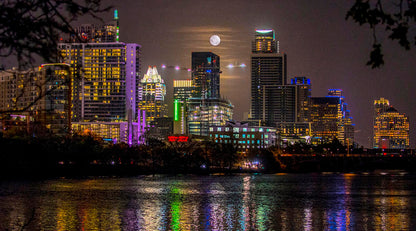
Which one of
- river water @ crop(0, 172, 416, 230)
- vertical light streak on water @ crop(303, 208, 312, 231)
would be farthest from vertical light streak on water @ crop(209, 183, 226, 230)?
vertical light streak on water @ crop(303, 208, 312, 231)

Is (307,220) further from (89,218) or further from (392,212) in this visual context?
(89,218)

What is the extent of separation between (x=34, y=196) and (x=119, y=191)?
16.5m

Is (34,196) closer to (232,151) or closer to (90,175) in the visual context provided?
(90,175)

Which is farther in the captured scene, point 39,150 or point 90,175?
point 90,175

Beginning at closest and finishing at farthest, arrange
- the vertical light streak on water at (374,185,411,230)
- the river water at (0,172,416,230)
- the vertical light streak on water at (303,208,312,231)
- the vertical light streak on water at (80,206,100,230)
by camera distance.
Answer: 1. the vertical light streak on water at (80,206,100,230)
2. the vertical light streak on water at (303,208,312,231)
3. the river water at (0,172,416,230)
4. the vertical light streak on water at (374,185,411,230)

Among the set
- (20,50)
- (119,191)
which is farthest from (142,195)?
(20,50)

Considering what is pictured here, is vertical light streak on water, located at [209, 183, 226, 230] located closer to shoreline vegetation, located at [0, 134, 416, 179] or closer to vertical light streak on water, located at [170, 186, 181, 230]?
vertical light streak on water, located at [170, 186, 181, 230]

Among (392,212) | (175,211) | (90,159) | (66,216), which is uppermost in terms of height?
(90,159)

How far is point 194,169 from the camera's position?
179 meters

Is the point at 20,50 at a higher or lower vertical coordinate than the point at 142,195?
higher

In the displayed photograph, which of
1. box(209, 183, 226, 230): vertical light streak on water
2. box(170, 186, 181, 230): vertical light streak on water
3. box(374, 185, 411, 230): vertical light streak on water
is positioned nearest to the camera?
box(170, 186, 181, 230): vertical light streak on water

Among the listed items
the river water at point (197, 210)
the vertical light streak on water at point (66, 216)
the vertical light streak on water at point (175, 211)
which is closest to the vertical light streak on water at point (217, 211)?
the river water at point (197, 210)

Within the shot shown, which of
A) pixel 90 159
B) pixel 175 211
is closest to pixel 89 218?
pixel 175 211

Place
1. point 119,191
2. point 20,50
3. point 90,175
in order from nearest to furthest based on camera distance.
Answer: point 20,50, point 119,191, point 90,175
